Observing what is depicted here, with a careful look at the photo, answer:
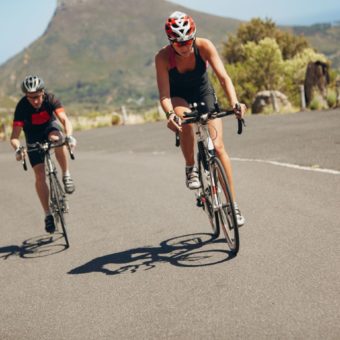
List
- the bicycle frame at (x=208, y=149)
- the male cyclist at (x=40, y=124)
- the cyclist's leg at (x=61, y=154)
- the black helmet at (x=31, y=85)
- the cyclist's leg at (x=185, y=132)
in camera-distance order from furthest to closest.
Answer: the cyclist's leg at (x=61, y=154)
the male cyclist at (x=40, y=124)
the black helmet at (x=31, y=85)
the cyclist's leg at (x=185, y=132)
the bicycle frame at (x=208, y=149)

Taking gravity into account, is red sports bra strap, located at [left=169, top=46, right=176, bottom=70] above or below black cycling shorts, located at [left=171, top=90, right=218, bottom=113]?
above

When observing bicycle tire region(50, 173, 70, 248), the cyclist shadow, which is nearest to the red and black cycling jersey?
bicycle tire region(50, 173, 70, 248)

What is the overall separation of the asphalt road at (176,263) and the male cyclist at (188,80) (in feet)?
2.41

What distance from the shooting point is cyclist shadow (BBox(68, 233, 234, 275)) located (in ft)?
19.3

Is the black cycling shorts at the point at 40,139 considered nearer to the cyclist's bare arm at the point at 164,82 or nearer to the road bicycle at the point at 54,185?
the road bicycle at the point at 54,185

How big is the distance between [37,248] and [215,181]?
2704 mm

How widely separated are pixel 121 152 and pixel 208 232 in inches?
480

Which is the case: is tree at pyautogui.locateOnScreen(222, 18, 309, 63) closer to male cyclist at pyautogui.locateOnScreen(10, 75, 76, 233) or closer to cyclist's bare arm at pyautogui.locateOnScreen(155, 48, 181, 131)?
male cyclist at pyautogui.locateOnScreen(10, 75, 76, 233)

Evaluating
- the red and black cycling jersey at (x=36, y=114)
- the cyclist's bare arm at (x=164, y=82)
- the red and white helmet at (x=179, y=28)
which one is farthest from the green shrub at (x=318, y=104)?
the red and white helmet at (x=179, y=28)

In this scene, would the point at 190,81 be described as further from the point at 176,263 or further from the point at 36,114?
the point at 36,114

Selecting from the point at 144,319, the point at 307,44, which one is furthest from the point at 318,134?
the point at 307,44

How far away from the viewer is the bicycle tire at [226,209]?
562 cm

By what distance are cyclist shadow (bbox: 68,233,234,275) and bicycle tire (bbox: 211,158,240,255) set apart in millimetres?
148

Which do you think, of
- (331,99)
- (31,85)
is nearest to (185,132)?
(31,85)
